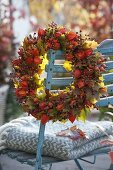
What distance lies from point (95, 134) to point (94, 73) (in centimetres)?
52

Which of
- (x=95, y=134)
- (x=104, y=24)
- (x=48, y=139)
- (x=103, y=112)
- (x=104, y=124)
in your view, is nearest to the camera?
(x=48, y=139)

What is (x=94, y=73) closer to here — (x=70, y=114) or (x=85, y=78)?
(x=85, y=78)

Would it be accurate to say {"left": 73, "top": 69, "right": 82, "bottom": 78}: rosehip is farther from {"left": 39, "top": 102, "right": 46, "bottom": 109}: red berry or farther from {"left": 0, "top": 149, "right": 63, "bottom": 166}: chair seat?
{"left": 0, "top": 149, "right": 63, "bottom": 166}: chair seat

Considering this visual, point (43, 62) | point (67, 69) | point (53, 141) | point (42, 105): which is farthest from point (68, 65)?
point (53, 141)

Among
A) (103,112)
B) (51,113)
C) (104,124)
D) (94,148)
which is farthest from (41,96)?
(103,112)

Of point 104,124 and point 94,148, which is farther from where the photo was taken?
point 104,124

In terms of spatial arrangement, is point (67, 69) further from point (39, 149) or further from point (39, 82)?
point (39, 149)

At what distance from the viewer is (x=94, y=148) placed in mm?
2674

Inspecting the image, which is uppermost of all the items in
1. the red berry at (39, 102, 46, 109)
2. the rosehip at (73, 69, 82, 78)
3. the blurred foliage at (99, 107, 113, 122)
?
the rosehip at (73, 69, 82, 78)

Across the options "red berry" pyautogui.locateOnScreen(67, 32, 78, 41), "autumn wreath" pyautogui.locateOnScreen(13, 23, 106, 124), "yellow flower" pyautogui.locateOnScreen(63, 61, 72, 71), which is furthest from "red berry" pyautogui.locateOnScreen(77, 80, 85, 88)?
"red berry" pyautogui.locateOnScreen(67, 32, 78, 41)

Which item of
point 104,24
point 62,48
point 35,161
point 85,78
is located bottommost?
point 35,161

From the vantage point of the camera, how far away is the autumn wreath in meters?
2.37

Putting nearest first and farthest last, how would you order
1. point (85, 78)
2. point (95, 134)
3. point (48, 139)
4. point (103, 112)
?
1. point (85, 78)
2. point (48, 139)
3. point (95, 134)
4. point (103, 112)

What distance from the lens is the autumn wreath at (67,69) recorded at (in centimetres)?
237
